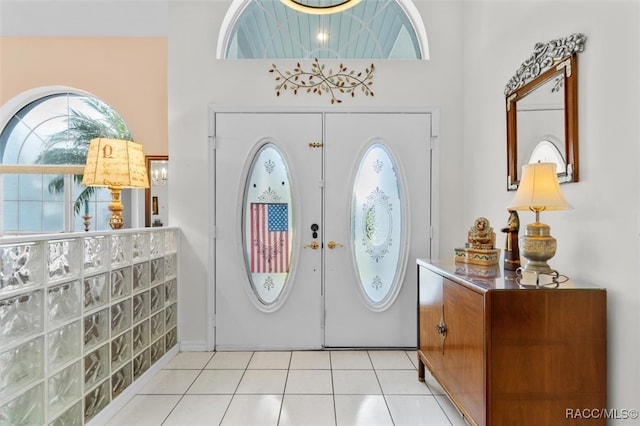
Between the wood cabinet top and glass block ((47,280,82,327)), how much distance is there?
197cm

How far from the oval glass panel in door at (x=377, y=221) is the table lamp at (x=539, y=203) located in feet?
4.53

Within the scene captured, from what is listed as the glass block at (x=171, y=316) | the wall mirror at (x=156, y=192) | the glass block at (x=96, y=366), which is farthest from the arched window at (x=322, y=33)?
the glass block at (x=96, y=366)

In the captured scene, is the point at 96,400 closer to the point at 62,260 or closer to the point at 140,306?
the point at 140,306

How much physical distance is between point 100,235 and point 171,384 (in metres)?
1.21

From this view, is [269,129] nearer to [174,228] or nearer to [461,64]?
[174,228]

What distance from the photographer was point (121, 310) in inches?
87.1

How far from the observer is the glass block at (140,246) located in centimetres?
237

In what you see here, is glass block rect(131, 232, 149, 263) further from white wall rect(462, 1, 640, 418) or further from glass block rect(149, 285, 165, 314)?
white wall rect(462, 1, 640, 418)

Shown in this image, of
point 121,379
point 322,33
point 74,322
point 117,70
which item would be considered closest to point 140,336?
point 121,379

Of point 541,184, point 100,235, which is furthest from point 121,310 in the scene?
point 541,184

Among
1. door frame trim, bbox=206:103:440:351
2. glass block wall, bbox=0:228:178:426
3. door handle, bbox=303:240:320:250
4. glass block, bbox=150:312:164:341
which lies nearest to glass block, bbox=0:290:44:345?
glass block wall, bbox=0:228:178:426

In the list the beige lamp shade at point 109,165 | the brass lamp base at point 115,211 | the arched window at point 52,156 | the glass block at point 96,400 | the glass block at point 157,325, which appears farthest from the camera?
the arched window at point 52,156

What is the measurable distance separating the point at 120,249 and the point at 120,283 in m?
0.22

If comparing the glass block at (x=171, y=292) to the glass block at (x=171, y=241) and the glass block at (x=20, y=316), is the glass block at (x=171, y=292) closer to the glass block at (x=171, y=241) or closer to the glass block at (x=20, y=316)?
the glass block at (x=171, y=241)
